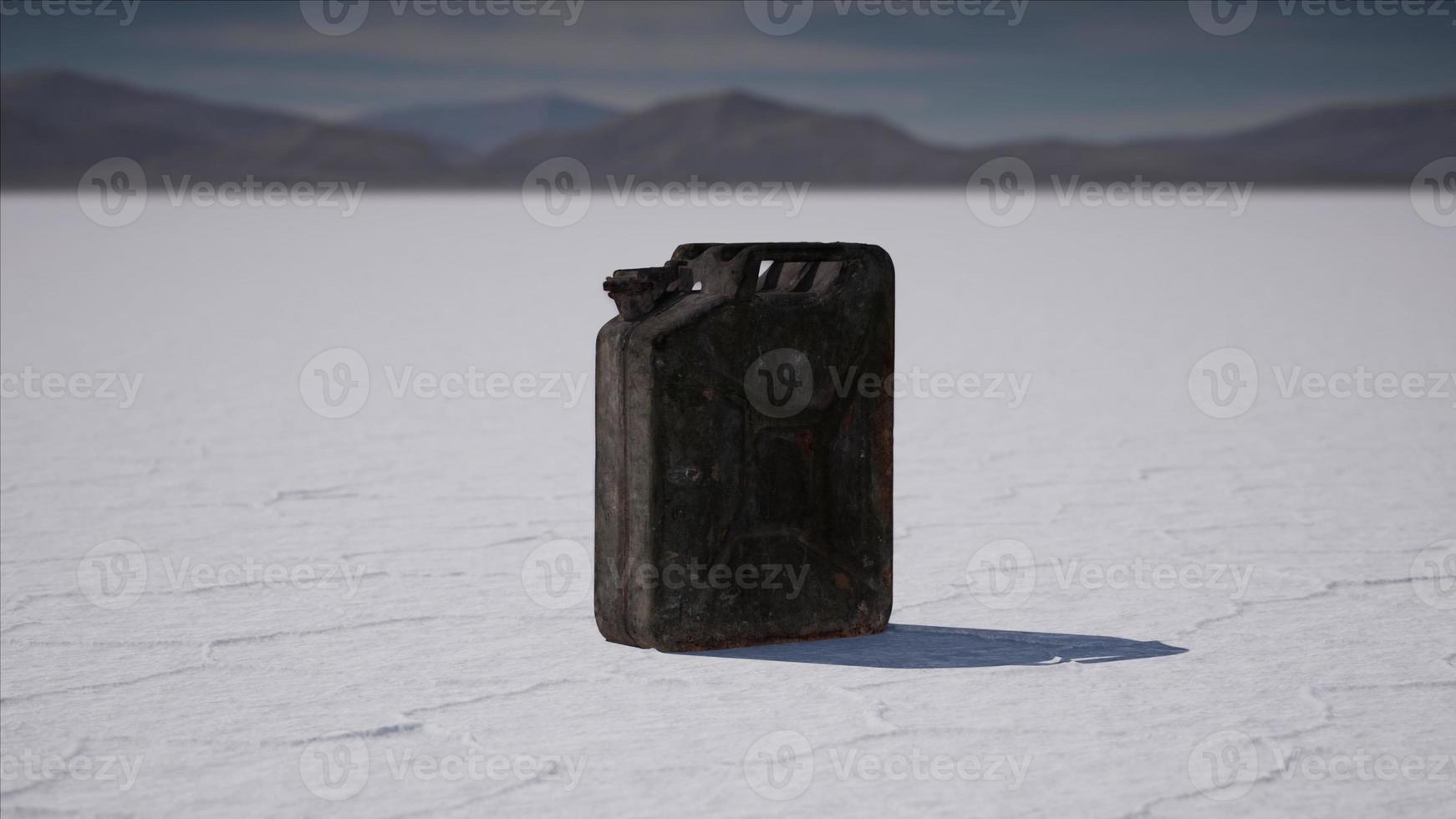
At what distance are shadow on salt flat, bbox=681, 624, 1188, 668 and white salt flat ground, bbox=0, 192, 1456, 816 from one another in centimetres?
1

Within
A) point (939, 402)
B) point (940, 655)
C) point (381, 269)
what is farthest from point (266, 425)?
point (381, 269)

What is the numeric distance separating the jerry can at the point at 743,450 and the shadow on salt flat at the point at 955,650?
43 millimetres

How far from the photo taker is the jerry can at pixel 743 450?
322cm

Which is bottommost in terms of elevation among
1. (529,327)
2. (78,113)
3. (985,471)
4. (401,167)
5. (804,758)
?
(804,758)

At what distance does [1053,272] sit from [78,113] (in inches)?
5762

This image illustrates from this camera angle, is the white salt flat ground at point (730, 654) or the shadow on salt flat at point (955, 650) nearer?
the white salt flat ground at point (730, 654)

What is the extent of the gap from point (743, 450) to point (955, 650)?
1.92ft

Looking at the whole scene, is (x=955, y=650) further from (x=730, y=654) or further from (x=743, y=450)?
(x=743, y=450)

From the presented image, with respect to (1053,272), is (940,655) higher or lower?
lower

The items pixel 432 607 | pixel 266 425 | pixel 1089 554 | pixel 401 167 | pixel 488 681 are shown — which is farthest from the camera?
pixel 401 167

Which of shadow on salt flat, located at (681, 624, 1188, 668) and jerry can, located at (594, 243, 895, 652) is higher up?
jerry can, located at (594, 243, 895, 652)

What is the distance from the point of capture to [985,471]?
562cm

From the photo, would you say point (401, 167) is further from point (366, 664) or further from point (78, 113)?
point (366, 664)

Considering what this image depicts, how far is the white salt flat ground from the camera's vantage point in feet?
8.58
